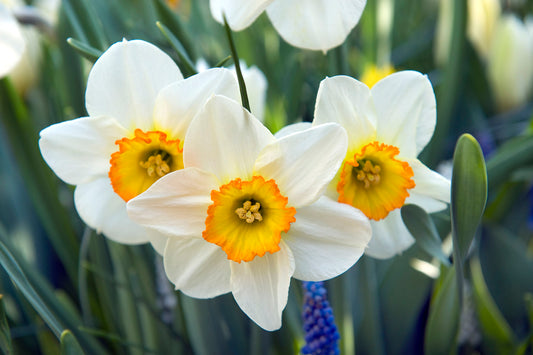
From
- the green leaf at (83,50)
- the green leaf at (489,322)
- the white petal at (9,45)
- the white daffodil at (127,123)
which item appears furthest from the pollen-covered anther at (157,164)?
the green leaf at (489,322)

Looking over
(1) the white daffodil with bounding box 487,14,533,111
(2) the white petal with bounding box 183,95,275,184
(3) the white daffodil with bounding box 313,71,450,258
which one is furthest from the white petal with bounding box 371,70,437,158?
(1) the white daffodil with bounding box 487,14,533,111

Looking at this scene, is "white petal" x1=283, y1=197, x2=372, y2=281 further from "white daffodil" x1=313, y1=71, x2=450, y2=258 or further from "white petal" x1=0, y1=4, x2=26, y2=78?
"white petal" x1=0, y1=4, x2=26, y2=78

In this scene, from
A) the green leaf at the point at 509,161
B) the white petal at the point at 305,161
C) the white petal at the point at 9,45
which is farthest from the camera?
the green leaf at the point at 509,161

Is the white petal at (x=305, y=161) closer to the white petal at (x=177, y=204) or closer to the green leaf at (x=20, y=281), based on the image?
the white petal at (x=177, y=204)

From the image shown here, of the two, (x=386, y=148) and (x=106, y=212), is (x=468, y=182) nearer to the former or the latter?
(x=386, y=148)

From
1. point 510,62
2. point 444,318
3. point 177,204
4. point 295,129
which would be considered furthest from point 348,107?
point 510,62

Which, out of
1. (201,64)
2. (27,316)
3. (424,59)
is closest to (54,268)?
(27,316)
